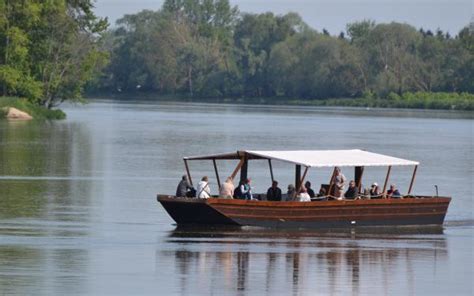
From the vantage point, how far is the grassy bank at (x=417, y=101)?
172500 mm

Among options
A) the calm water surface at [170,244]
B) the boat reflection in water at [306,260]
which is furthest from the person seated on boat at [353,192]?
A: the calm water surface at [170,244]

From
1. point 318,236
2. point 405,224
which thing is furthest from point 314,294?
point 405,224

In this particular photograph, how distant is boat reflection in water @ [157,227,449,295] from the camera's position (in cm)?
2619

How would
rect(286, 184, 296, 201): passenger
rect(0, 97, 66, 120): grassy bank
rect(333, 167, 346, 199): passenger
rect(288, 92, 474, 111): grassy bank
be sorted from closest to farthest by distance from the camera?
rect(286, 184, 296, 201): passenger
rect(333, 167, 346, 199): passenger
rect(0, 97, 66, 120): grassy bank
rect(288, 92, 474, 111): grassy bank

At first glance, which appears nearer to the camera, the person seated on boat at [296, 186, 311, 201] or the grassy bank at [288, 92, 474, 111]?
the person seated on boat at [296, 186, 311, 201]

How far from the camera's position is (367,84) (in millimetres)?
183250

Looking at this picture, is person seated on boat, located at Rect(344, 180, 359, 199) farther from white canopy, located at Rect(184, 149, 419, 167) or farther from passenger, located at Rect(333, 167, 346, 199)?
white canopy, located at Rect(184, 149, 419, 167)

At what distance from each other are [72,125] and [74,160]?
3860 cm

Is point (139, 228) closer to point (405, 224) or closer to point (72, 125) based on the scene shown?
point (405, 224)

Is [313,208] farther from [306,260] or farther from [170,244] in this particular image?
[306,260]

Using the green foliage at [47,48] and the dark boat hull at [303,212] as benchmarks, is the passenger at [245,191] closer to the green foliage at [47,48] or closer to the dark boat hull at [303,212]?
the dark boat hull at [303,212]

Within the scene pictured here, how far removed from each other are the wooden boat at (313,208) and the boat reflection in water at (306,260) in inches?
12.8

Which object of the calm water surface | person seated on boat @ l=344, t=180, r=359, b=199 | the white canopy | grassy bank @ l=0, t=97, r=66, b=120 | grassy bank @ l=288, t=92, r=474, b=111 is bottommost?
Answer: grassy bank @ l=288, t=92, r=474, b=111

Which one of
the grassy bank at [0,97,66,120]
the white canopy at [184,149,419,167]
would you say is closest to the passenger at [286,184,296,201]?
the white canopy at [184,149,419,167]
